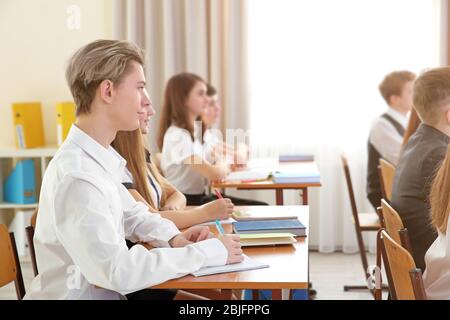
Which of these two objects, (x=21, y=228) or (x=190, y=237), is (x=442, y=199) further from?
(x=21, y=228)

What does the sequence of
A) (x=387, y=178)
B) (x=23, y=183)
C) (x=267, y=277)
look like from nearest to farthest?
(x=267, y=277) → (x=387, y=178) → (x=23, y=183)

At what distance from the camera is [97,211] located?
183 cm

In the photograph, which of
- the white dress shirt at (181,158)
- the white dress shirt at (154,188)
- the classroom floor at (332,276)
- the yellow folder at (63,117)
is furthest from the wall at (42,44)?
the white dress shirt at (154,188)

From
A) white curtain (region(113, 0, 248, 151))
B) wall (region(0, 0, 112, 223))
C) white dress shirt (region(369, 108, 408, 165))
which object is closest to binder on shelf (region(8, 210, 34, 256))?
wall (region(0, 0, 112, 223))

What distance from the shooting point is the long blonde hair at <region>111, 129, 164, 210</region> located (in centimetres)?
267

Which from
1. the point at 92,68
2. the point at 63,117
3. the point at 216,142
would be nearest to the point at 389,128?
the point at 216,142

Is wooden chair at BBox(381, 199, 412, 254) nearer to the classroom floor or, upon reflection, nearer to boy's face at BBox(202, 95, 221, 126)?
the classroom floor

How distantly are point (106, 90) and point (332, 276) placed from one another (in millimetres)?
3029

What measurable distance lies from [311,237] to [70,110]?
2007 mm

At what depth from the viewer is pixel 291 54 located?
5.34 meters

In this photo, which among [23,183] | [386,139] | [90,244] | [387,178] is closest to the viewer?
[90,244]

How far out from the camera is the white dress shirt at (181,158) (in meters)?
4.24
